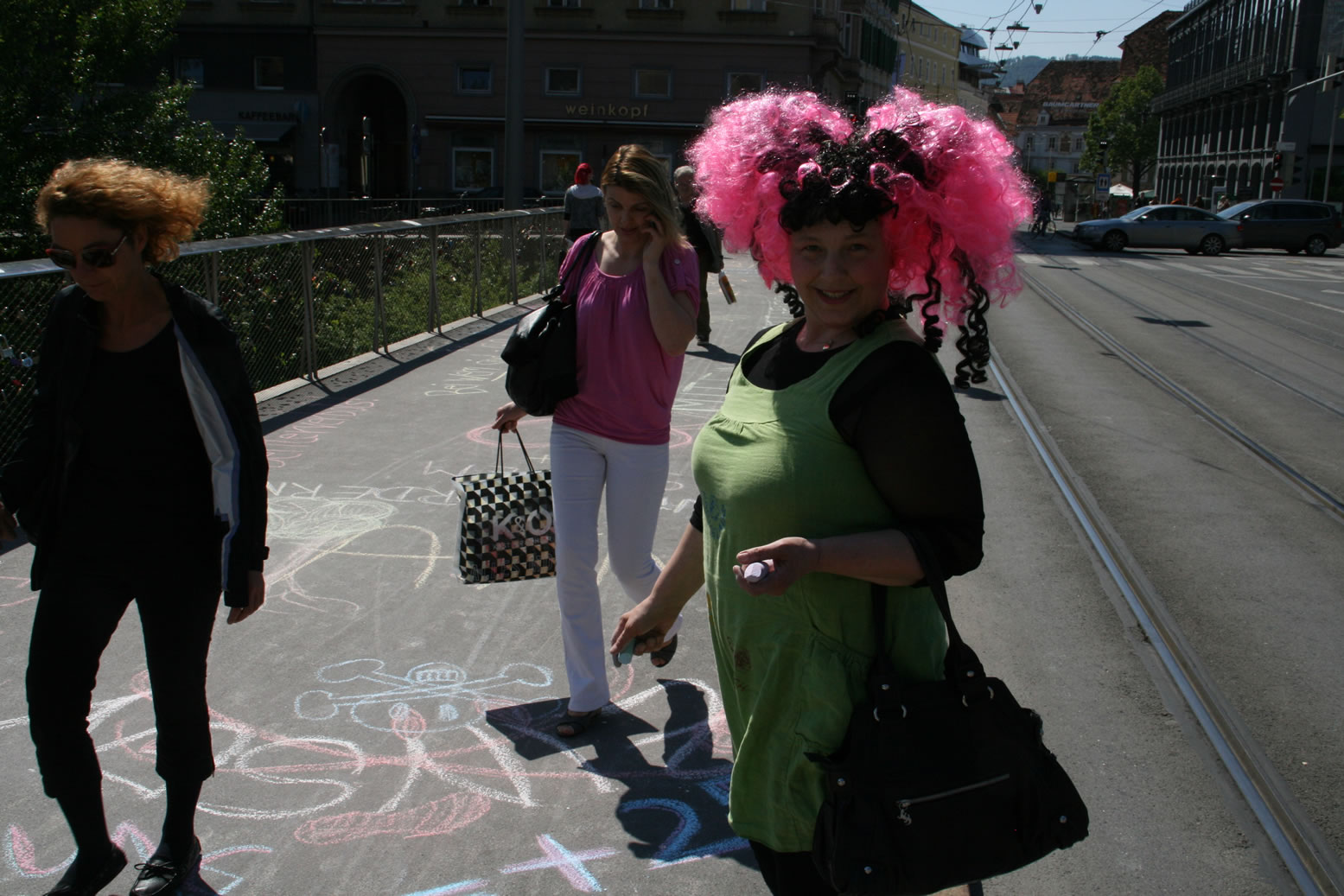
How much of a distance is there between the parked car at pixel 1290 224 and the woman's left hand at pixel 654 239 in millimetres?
36395

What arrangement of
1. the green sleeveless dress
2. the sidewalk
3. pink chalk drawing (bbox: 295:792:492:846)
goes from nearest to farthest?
the green sleeveless dress → the sidewalk → pink chalk drawing (bbox: 295:792:492:846)

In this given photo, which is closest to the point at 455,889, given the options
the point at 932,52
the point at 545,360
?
the point at 545,360

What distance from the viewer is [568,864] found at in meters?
3.05

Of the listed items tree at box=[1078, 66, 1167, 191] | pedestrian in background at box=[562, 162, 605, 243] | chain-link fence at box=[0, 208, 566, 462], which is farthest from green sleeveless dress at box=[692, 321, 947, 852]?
tree at box=[1078, 66, 1167, 191]

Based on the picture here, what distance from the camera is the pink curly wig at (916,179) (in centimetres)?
206

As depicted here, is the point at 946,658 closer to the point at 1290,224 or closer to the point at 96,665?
the point at 96,665

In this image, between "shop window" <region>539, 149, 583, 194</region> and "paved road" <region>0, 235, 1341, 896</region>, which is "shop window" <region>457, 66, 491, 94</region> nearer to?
"shop window" <region>539, 149, 583, 194</region>

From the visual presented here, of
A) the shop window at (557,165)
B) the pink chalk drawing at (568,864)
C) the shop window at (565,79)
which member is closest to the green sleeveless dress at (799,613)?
the pink chalk drawing at (568,864)

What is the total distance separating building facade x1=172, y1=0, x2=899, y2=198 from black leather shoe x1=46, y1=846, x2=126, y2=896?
137 feet

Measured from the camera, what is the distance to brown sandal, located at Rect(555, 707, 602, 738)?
3744 millimetres

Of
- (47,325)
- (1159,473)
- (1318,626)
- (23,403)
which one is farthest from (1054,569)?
(23,403)

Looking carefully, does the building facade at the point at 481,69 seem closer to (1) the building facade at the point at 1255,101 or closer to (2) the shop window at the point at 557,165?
(2) the shop window at the point at 557,165

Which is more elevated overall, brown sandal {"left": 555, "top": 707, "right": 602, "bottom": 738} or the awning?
the awning

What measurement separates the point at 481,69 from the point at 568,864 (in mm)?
43771
